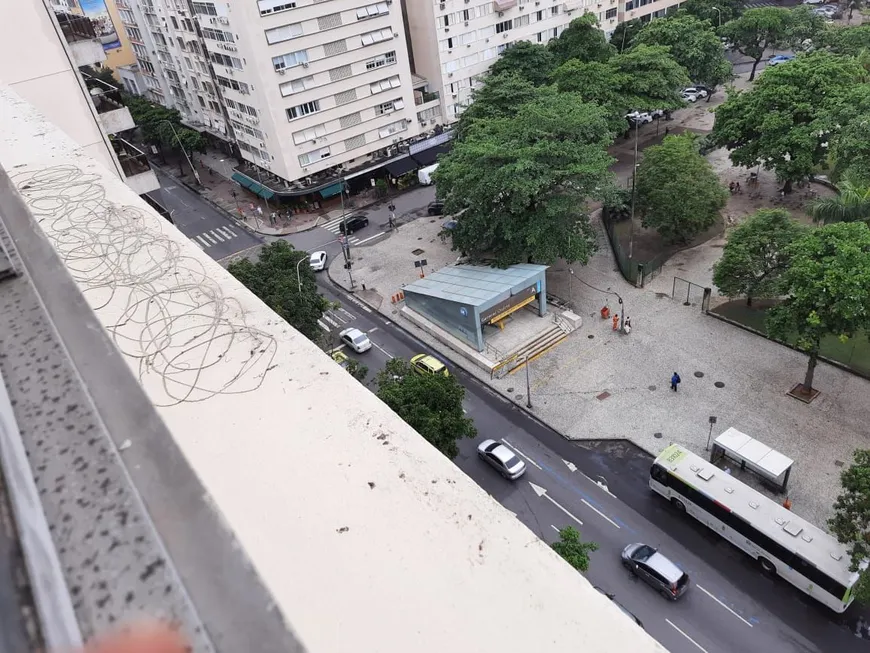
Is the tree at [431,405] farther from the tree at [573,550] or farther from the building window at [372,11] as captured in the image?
the building window at [372,11]

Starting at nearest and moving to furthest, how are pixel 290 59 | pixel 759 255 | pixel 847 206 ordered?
1. pixel 759 255
2. pixel 847 206
3. pixel 290 59

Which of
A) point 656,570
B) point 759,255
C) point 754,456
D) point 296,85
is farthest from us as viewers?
point 296,85

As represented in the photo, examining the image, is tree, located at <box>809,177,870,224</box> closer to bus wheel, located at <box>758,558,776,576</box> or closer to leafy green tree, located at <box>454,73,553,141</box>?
bus wheel, located at <box>758,558,776,576</box>

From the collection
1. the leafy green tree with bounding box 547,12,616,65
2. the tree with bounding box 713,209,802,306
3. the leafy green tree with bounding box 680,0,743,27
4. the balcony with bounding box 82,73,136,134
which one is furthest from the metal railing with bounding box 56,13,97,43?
the leafy green tree with bounding box 680,0,743,27

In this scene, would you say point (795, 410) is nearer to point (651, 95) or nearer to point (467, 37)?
point (651, 95)

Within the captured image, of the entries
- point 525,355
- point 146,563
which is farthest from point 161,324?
point 525,355

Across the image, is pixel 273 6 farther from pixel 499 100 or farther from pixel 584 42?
pixel 584 42

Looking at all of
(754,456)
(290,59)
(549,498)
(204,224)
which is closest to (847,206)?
(754,456)
